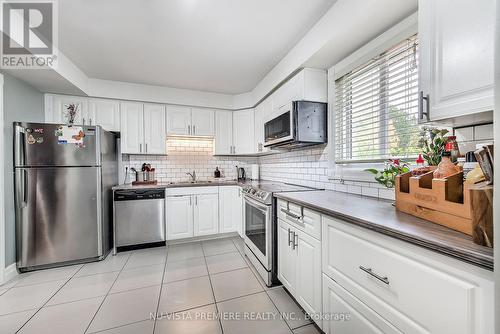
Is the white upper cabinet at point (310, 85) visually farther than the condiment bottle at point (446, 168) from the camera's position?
Yes

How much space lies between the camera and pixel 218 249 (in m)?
3.01

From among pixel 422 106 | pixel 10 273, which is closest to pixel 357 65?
pixel 422 106

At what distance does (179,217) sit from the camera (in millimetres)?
3207

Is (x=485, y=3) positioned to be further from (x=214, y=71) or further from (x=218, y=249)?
(x=218, y=249)

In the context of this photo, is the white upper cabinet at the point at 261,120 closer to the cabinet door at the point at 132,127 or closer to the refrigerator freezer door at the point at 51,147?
the cabinet door at the point at 132,127

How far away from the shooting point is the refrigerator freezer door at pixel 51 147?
2.35 metres

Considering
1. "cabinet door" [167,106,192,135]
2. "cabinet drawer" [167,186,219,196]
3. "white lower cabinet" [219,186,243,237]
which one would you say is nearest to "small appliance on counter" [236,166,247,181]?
"white lower cabinet" [219,186,243,237]

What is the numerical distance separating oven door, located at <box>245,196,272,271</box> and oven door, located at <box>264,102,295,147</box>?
2.54 feet

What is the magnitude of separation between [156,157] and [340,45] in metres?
3.17

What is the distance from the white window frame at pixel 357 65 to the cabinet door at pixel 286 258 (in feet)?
2.56

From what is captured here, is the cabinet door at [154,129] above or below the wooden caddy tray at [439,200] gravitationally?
above

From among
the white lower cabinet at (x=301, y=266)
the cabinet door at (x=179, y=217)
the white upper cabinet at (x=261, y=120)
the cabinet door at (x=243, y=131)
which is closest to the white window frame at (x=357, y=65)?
the white lower cabinet at (x=301, y=266)

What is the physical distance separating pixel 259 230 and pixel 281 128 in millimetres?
1172

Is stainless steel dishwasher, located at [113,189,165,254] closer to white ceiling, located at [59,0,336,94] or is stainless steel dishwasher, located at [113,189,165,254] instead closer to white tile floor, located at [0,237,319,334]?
white tile floor, located at [0,237,319,334]
